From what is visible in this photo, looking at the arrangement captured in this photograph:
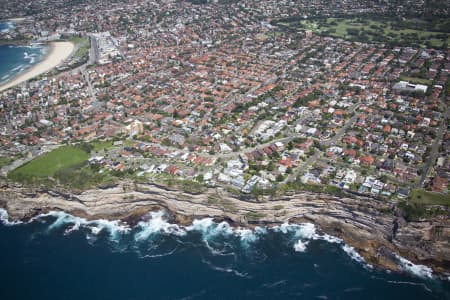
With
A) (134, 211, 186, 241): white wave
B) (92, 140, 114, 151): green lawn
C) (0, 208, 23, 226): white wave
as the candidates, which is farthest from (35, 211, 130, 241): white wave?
(92, 140, 114, 151): green lawn

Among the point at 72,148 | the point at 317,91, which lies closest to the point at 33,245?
the point at 72,148

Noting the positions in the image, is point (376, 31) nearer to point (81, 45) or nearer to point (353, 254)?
point (81, 45)

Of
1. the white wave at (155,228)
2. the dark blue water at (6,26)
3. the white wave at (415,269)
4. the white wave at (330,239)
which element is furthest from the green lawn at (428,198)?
the dark blue water at (6,26)

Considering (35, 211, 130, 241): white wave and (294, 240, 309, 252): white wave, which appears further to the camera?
(35, 211, 130, 241): white wave

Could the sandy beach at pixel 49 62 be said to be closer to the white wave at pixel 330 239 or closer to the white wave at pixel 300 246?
the white wave at pixel 300 246

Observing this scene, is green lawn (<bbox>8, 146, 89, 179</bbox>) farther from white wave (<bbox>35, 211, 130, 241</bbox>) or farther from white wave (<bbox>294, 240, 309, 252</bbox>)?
white wave (<bbox>294, 240, 309, 252</bbox>)

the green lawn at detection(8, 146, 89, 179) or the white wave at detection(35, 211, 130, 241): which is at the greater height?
the green lawn at detection(8, 146, 89, 179)
